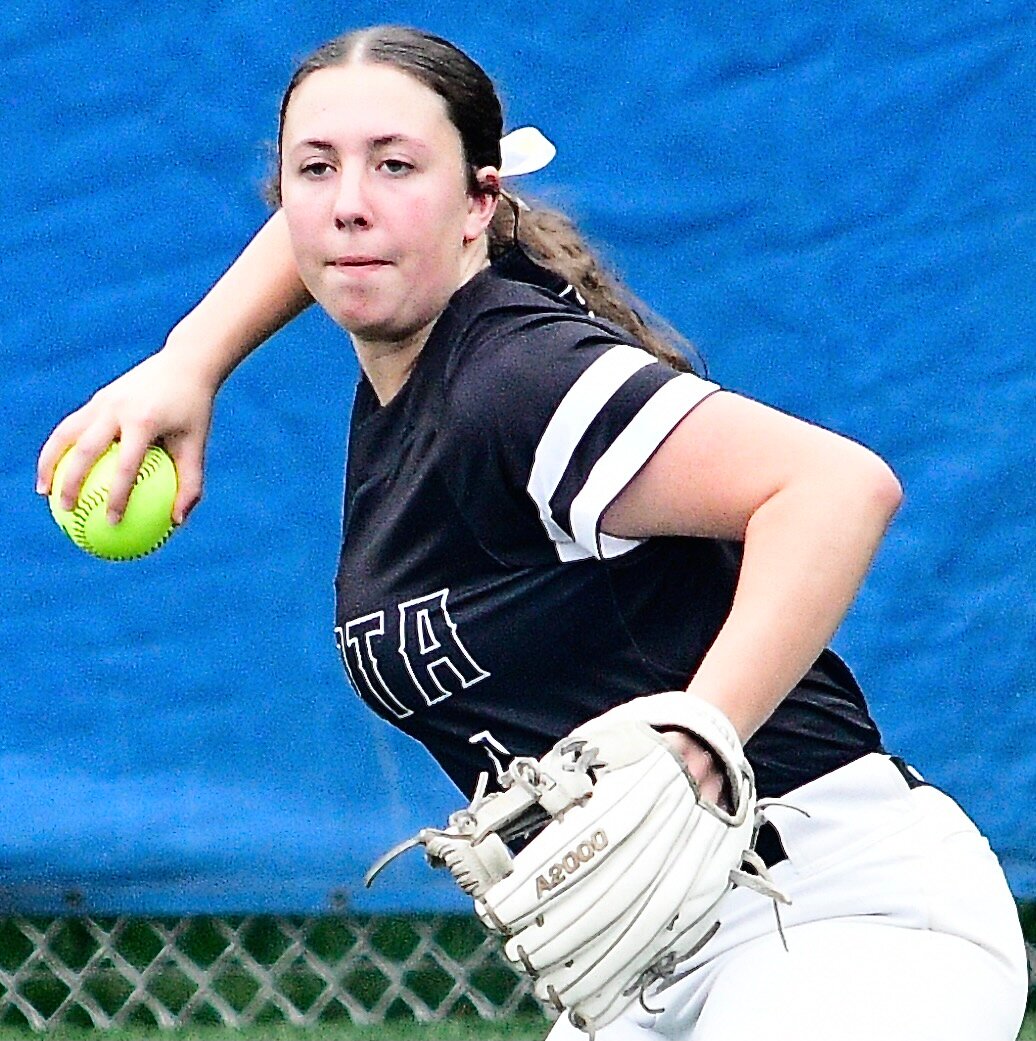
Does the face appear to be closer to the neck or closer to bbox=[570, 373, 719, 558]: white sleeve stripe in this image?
the neck

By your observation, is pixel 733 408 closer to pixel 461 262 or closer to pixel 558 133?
pixel 461 262

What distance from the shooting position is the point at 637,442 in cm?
152

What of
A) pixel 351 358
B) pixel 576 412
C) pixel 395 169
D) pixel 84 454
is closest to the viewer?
pixel 576 412

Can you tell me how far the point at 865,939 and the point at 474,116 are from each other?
83 centimetres

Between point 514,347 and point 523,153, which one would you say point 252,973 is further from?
point 514,347

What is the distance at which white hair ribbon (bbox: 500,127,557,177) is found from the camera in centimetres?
203

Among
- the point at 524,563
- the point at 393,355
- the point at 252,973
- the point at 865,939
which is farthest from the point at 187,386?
the point at 252,973

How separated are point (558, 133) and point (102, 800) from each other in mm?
1329

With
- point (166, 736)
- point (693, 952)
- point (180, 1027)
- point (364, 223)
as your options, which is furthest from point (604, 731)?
point (180, 1027)

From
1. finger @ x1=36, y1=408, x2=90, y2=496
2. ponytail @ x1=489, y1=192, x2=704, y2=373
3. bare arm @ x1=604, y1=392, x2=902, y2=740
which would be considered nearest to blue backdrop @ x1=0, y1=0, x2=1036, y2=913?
ponytail @ x1=489, y1=192, x2=704, y2=373

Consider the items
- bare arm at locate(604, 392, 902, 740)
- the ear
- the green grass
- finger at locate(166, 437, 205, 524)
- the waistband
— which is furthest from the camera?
the green grass

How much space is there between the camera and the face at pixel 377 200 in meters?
1.76

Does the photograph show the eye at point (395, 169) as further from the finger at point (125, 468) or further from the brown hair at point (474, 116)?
the finger at point (125, 468)

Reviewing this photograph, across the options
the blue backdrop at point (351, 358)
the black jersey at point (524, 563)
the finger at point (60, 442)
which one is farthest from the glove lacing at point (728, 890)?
the blue backdrop at point (351, 358)
